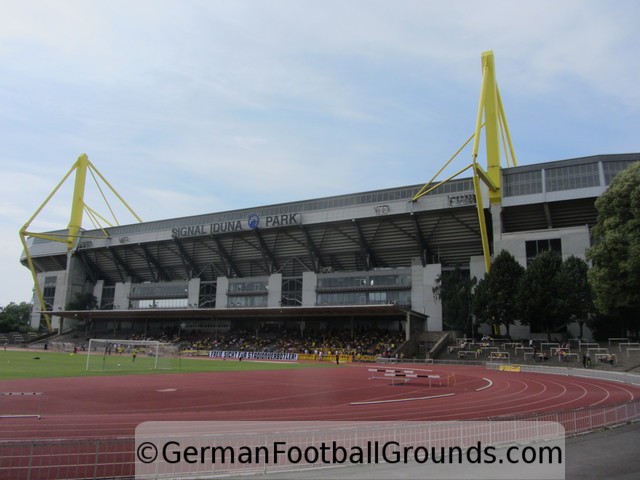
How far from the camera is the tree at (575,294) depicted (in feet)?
160

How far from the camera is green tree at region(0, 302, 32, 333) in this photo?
9656 cm

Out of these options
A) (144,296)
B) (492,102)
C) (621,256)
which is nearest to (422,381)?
(621,256)

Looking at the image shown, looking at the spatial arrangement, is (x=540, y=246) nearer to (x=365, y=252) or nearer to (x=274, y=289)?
(x=365, y=252)

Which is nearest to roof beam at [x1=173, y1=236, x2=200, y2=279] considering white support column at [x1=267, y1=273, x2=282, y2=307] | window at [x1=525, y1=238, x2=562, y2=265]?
white support column at [x1=267, y1=273, x2=282, y2=307]

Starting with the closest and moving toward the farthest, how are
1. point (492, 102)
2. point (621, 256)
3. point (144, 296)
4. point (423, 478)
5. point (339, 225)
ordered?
point (423, 478)
point (621, 256)
point (492, 102)
point (339, 225)
point (144, 296)

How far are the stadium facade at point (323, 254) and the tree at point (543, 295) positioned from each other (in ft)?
16.5

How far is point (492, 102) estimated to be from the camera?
61.9 m

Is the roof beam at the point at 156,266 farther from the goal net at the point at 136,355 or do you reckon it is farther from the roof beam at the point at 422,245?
the roof beam at the point at 422,245

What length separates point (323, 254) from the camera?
74625mm

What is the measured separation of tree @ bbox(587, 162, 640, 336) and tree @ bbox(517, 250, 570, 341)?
520 inches

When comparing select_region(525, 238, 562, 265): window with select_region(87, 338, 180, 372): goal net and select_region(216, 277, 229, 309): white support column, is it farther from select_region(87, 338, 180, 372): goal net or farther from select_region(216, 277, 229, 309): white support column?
select_region(216, 277, 229, 309): white support column

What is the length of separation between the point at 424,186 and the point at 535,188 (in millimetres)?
13221

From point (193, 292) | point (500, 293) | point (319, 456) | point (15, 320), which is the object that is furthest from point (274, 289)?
point (319, 456)

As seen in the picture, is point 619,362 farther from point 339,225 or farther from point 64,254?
point 64,254
